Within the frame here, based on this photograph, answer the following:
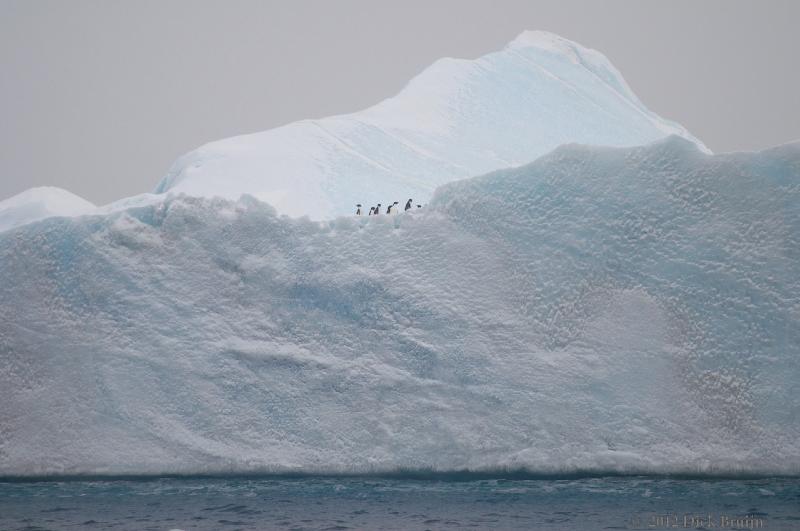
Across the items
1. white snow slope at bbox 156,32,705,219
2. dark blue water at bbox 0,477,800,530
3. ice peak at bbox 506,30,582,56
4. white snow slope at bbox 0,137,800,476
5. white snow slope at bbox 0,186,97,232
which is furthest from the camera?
ice peak at bbox 506,30,582,56

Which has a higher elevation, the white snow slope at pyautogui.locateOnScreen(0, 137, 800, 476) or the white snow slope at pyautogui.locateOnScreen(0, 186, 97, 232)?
the white snow slope at pyautogui.locateOnScreen(0, 186, 97, 232)

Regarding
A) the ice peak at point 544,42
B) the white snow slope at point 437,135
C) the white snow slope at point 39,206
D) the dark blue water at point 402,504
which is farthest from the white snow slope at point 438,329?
the ice peak at point 544,42

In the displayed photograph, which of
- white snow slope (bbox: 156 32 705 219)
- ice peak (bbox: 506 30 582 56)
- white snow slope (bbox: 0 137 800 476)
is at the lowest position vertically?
white snow slope (bbox: 0 137 800 476)

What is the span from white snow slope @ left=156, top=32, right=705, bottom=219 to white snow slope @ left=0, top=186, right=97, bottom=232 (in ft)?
5.82

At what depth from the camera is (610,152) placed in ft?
31.7

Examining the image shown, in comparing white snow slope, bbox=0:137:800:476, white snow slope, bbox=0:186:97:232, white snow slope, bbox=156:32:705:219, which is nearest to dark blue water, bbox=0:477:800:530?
white snow slope, bbox=0:137:800:476

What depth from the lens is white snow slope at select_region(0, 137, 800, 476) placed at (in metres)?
8.84

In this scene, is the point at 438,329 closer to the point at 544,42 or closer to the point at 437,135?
the point at 437,135

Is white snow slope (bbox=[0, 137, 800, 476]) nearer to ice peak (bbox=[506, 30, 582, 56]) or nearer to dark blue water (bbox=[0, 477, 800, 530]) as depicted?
dark blue water (bbox=[0, 477, 800, 530])

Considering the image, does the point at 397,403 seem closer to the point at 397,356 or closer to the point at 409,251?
the point at 397,356

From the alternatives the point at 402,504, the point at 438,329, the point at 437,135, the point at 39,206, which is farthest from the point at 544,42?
the point at 402,504

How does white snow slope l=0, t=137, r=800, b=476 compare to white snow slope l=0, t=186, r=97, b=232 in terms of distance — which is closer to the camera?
white snow slope l=0, t=137, r=800, b=476

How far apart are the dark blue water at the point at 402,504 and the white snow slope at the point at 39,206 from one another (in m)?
8.29

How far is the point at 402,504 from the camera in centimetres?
810
